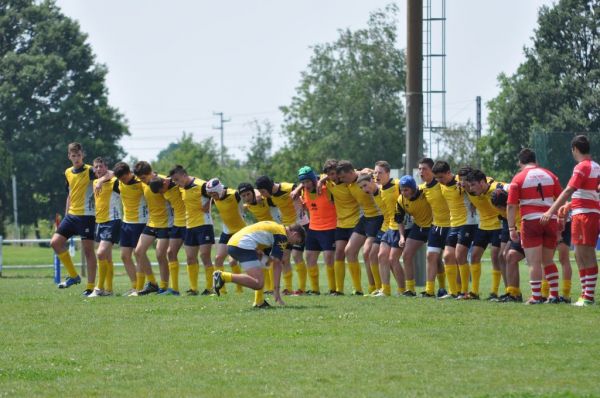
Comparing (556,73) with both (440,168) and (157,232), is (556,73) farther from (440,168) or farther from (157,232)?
(440,168)

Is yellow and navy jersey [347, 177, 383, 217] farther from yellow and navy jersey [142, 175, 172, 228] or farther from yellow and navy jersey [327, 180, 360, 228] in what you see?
yellow and navy jersey [142, 175, 172, 228]

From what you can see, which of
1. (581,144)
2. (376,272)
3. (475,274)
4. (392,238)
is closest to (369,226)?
(392,238)

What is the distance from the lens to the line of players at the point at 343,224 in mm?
18016

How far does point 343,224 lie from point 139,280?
12.5 ft

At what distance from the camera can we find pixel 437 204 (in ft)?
67.2

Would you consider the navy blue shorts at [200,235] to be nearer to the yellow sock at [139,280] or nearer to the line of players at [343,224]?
the line of players at [343,224]

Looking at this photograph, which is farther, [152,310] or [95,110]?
[95,110]

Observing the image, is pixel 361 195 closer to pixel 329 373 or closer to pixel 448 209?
pixel 448 209

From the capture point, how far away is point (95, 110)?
3354 inches

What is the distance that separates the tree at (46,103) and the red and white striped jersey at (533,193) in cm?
6607

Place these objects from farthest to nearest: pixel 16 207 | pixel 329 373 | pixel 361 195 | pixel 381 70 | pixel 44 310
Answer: pixel 381 70 < pixel 16 207 < pixel 361 195 < pixel 44 310 < pixel 329 373

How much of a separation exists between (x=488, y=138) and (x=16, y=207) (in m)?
30.7

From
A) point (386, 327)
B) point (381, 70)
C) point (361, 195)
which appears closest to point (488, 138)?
point (381, 70)

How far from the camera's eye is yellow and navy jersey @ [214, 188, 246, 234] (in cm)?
2164
